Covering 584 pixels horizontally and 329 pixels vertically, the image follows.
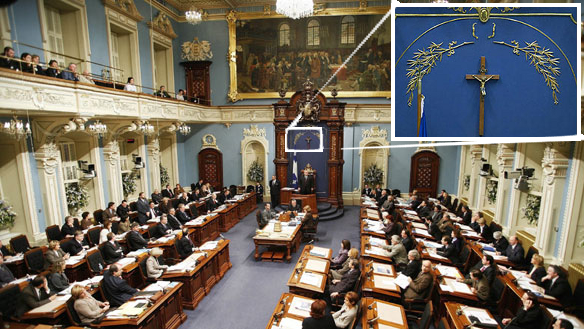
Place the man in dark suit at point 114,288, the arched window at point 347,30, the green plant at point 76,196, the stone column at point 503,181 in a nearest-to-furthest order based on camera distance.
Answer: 1. the man in dark suit at point 114,288
2. the stone column at point 503,181
3. the green plant at point 76,196
4. the arched window at point 347,30

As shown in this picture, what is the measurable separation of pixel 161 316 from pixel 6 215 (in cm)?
621

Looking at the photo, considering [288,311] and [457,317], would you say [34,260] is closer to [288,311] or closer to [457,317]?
[288,311]

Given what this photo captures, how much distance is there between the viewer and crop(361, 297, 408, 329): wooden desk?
4168 millimetres

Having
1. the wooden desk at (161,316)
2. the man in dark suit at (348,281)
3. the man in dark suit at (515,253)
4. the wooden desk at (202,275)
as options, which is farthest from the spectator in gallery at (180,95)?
the man in dark suit at (515,253)

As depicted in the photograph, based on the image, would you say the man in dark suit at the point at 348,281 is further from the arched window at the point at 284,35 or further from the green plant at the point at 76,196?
the arched window at the point at 284,35

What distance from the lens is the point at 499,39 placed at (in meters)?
2.10

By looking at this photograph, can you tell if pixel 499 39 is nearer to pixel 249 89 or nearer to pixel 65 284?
pixel 65 284

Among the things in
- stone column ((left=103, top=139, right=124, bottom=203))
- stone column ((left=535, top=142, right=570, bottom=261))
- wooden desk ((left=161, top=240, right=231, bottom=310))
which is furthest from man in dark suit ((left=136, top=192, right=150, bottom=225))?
stone column ((left=535, top=142, right=570, bottom=261))

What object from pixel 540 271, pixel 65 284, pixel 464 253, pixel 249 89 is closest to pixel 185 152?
pixel 249 89

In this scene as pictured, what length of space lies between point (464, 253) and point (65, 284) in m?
8.50

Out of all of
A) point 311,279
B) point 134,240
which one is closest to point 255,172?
point 134,240

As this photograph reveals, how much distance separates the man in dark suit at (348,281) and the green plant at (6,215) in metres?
8.74

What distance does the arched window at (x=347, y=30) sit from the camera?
13789 millimetres

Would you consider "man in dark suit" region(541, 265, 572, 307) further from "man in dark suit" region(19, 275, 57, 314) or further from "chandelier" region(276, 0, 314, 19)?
"man in dark suit" region(19, 275, 57, 314)
